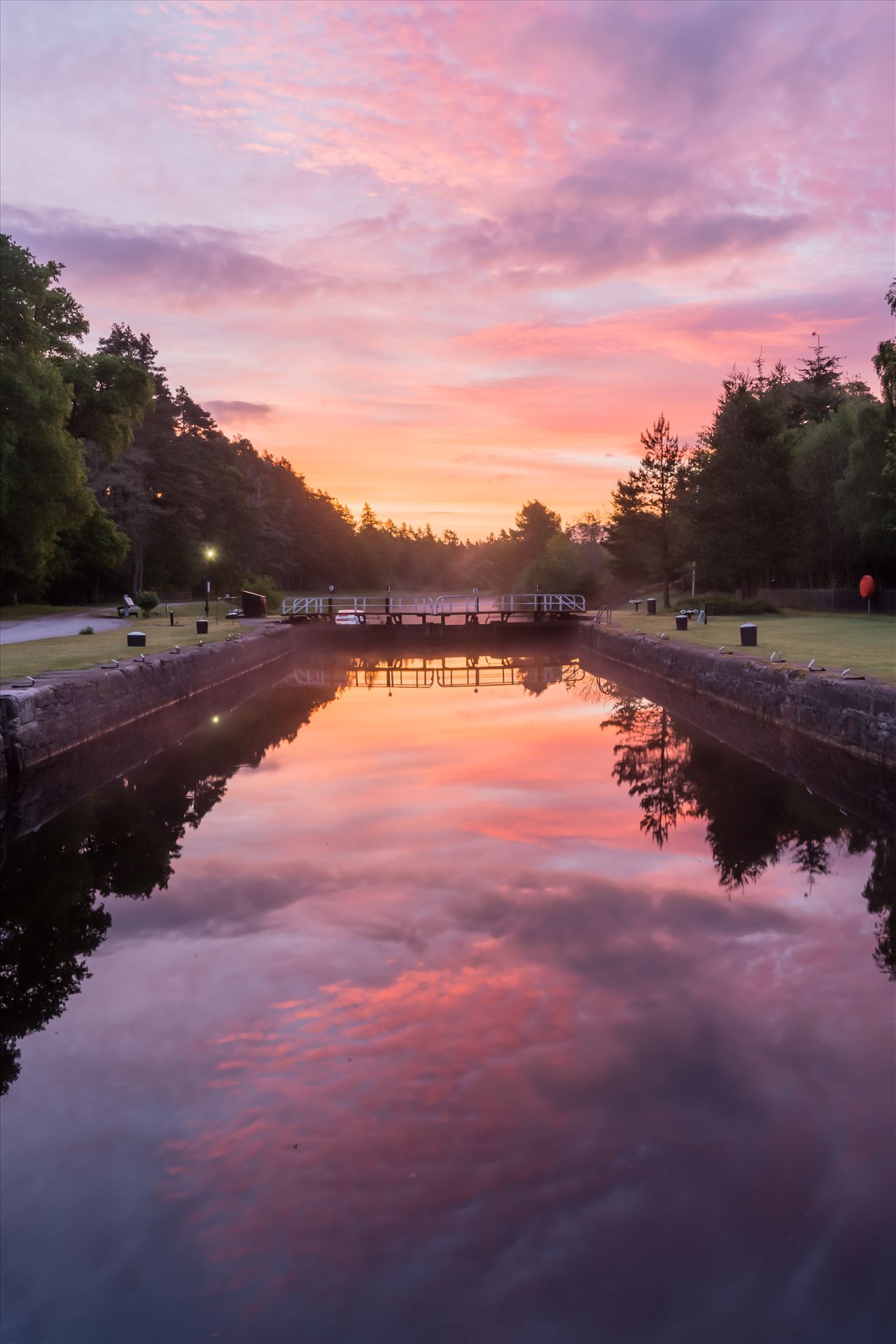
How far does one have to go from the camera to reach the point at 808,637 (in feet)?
90.1

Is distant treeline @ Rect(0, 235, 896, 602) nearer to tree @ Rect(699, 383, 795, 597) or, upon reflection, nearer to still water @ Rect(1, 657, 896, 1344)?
tree @ Rect(699, 383, 795, 597)

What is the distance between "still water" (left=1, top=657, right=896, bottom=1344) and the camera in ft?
13.3

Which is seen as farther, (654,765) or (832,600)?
(832,600)

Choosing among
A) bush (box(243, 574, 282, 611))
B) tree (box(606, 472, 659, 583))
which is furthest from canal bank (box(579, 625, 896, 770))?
bush (box(243, 574, 282, 611))

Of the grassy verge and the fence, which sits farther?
the fence

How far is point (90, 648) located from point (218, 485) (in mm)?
47997

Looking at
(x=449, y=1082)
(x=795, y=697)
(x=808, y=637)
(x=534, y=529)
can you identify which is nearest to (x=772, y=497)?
(x=808, y=637)

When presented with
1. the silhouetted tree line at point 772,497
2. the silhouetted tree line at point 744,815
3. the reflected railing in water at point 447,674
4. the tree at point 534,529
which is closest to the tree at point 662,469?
the silhouetted tree line at point 772,497

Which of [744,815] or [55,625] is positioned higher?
[55,625]

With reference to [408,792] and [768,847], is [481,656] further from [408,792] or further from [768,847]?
[768,847]

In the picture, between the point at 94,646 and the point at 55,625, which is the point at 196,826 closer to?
the point at 94,646

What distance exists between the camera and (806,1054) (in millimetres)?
5922

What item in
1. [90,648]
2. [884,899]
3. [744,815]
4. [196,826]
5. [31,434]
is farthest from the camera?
[31,434]

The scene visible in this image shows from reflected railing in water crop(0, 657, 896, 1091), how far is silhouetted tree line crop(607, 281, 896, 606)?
88.9ft
